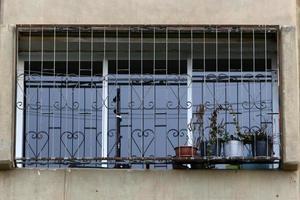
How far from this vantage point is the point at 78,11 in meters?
14.3

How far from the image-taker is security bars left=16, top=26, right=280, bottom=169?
46.0 ft

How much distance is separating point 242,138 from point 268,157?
45 cm

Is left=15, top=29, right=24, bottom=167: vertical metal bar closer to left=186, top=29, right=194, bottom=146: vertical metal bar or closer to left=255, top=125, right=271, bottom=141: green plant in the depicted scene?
left=186, top=29, right=194, bottom=146: vertical metal bar

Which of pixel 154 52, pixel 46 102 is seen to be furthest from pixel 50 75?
pixel 154 52

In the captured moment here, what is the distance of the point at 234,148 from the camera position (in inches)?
545

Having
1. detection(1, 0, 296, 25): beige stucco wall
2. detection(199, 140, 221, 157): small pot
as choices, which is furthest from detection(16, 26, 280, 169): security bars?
detection(1, 0, 296, 25): beige stucco wall

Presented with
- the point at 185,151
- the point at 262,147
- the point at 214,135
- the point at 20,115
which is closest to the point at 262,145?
the point at 262,147

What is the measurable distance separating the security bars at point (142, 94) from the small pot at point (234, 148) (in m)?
0.06

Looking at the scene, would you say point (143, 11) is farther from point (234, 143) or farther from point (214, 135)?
point (234, 143)

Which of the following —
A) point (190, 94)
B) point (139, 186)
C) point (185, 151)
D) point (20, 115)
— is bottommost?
point (139, 186)

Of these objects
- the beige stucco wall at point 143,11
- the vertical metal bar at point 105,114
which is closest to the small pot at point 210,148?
the vertical metal bar at point 105,114

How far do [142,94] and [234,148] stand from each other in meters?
1.35

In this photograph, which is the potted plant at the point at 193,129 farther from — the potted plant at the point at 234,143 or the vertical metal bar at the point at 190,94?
the potted plant at the point at 234,143

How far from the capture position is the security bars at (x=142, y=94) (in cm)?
1401
